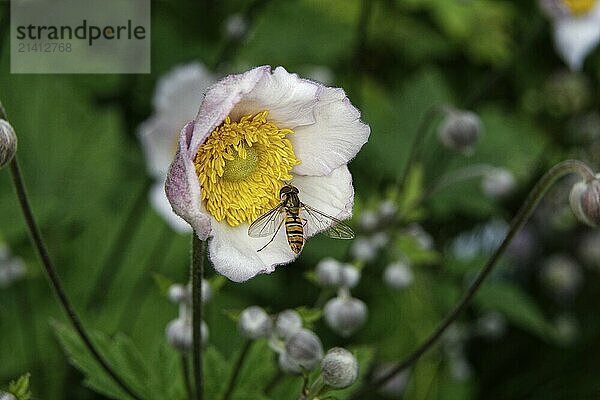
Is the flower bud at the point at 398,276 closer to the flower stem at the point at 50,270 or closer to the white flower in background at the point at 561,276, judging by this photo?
the flower stem at the point at 50,270

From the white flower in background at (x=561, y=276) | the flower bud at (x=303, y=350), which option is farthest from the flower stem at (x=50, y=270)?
the white flower in background at (x=561, y=276)

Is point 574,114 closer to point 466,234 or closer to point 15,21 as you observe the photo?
point 466,234

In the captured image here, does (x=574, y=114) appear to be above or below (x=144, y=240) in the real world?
above

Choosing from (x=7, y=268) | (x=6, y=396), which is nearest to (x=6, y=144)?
(x=6, y=396)

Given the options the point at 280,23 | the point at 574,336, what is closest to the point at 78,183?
the point at 280,23

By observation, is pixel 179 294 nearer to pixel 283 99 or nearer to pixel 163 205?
pixel 283 99

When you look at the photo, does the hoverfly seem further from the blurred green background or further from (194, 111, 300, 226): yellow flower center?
the blurred green background
